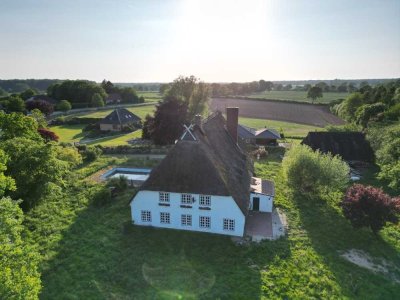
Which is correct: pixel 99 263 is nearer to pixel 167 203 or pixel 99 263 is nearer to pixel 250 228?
pixel 167 203

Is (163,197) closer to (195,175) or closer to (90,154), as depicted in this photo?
(195,175)

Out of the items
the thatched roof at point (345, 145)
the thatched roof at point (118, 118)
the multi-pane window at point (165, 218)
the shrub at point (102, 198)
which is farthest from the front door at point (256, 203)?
the thatched roof at point (118, 118)

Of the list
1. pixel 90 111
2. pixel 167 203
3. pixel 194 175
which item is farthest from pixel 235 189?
pixel 90 111

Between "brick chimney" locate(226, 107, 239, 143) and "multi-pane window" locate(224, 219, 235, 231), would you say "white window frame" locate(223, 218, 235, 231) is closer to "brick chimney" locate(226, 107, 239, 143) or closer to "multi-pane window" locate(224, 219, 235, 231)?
"multi-pane window" locate(224, 219, 235, 231)

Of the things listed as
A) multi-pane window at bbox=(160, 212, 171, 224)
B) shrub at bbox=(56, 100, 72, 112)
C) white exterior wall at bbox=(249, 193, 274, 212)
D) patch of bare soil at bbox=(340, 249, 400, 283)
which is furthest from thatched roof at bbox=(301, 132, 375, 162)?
shrub at bbox=(56, 100, 72, 112)

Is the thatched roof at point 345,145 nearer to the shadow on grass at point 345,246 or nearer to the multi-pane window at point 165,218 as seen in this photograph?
the shadow on grass at point 345,246

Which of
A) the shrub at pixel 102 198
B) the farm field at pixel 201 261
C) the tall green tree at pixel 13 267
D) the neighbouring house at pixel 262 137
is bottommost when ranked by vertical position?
the farm field at pixel 201 261
